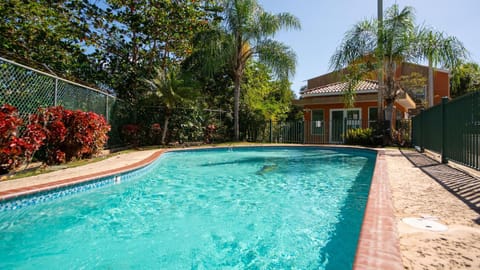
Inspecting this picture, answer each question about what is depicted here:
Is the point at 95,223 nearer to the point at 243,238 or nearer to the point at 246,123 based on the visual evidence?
the point at 243,238

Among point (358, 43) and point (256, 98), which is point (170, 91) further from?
point (358, 43)

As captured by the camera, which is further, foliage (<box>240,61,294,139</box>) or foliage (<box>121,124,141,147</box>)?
foliage (<box>240,61,294,139</box>)

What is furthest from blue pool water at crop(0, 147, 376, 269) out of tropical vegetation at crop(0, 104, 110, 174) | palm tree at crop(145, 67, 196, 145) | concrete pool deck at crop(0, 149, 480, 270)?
palm tree at crop(145, 67, 196, 145)

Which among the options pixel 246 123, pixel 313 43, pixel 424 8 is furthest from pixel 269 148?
pixel 424 8

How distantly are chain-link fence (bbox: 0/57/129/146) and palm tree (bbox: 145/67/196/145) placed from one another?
3273 millimetres

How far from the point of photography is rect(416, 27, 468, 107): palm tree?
11328 millimetres

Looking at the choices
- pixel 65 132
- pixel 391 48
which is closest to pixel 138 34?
pixel 65 132

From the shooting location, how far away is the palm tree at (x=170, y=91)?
1296 cm

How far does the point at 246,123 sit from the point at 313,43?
6435mm

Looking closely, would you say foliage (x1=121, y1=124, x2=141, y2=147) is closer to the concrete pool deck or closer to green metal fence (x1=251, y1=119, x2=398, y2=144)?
green metal fence (x1=251, y1=119, x2=398, y2=144)

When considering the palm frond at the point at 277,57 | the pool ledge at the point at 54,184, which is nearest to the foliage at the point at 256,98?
the palm frond at the point at 277,57

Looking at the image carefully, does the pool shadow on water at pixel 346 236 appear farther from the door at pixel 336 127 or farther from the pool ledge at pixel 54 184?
the door at pixel 336 127

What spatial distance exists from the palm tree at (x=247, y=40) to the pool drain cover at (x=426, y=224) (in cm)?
1302

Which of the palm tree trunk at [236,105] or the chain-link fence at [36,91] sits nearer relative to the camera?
the chain-link fence at [36,91]
